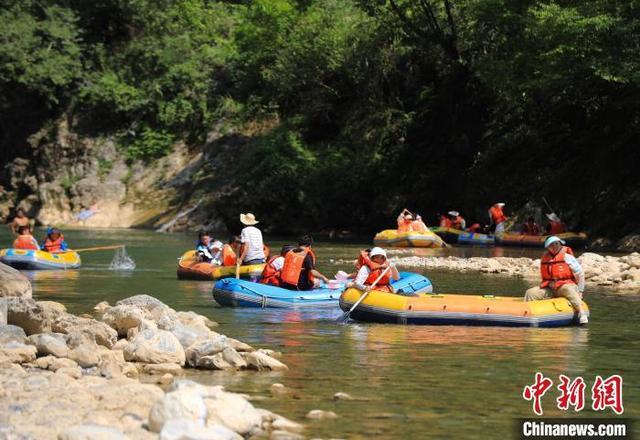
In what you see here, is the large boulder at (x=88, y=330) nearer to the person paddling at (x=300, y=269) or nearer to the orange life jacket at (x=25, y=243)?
the person paddling at (x=300, y=269)

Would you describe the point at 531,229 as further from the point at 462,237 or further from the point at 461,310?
the point at 461,310

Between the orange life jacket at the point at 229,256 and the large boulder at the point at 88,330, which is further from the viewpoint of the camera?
the orange life jacket at the point at 229,256

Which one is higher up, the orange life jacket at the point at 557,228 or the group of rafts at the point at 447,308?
the orange life jacket at the point at 557,228

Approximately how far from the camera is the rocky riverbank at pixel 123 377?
29.5ft

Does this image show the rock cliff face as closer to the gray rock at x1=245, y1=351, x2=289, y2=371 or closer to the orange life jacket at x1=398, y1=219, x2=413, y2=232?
the orange life jacket at x1=398, y1=219, x2=413, y2=232

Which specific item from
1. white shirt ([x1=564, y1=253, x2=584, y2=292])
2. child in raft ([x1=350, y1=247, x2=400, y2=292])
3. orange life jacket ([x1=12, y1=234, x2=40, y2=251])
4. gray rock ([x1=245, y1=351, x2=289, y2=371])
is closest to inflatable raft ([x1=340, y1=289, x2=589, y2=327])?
child in raft ([x1=350, y1=247, x2=400, y2=292])

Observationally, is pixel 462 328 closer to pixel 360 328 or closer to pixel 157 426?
pixel 360 328

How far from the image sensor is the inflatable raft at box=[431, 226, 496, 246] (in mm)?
35844

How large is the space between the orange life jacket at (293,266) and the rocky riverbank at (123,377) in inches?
103

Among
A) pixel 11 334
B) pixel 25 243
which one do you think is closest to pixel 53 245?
pixel 25 243

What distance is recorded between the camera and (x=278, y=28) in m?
48.7

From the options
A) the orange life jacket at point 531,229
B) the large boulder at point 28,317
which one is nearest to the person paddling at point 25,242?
the large boulder at point 28,317

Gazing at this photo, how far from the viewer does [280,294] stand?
59.7ft

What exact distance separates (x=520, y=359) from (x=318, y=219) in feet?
95.6
